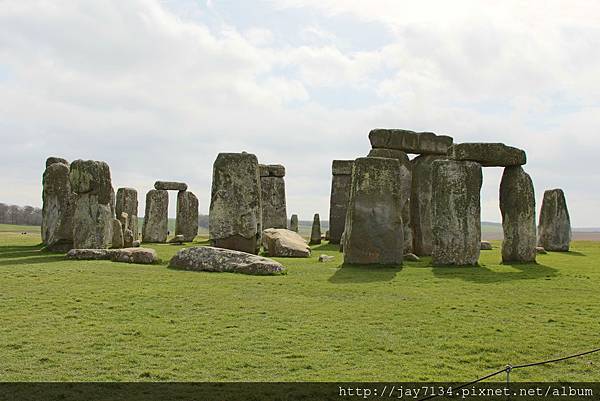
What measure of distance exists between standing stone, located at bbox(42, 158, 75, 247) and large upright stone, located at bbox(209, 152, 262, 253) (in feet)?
15.7

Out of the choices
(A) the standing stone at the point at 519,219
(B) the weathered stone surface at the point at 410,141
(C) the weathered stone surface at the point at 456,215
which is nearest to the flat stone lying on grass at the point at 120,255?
(C) the weathered stone surface at the point at 456,215

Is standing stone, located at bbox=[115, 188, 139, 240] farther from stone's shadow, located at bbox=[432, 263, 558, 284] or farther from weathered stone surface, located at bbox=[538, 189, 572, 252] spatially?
stone's shadow, located at bbox=[432, 263, 558, 284]

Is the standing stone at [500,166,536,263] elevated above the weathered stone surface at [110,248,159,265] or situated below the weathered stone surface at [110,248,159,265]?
above

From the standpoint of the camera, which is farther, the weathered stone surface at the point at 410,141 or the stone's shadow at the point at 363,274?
the weathered stone surface at the point at 410,141

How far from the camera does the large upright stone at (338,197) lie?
91.9 feet

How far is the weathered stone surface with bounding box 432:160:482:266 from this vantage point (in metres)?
16.0

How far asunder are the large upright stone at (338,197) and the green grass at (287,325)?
14.0m

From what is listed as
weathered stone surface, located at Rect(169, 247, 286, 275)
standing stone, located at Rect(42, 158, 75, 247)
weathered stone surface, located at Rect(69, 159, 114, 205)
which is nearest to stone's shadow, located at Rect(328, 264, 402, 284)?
weathered stone surface, located at Rect(169, 247, 286, 275)

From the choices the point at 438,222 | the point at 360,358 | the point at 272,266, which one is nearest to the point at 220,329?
the point at 360,358

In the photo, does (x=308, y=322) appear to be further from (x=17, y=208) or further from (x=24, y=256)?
(x=17, y=208)

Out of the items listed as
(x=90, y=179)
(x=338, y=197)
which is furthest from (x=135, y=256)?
(x=338, y=197)

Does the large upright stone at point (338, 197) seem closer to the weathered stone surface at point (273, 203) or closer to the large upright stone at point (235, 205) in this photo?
the weathered stone surface at point (273, 203)

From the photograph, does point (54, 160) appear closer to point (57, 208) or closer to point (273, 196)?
point (57, 208)

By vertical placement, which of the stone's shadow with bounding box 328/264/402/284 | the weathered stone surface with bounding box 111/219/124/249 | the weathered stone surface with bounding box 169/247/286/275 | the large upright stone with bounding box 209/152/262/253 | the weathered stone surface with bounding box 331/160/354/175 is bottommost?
the stone's shadow with bounding box 328/264/402/284
